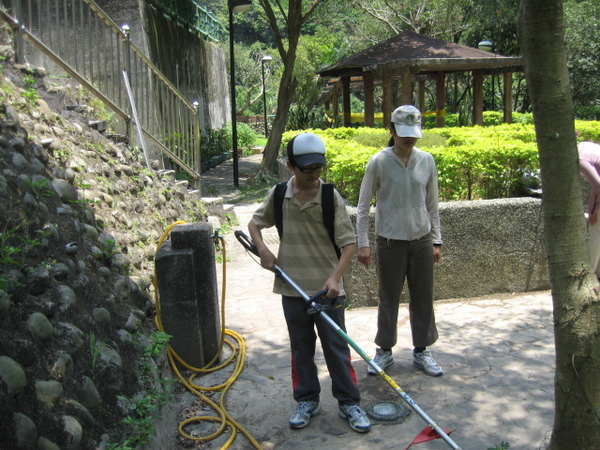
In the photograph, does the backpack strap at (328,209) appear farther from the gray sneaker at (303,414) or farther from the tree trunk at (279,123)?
the tree trunk at (279,123)

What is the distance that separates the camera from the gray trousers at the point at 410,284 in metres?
4.59

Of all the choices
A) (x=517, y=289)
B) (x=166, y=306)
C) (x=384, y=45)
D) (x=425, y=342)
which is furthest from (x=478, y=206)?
(x=384, y=45)

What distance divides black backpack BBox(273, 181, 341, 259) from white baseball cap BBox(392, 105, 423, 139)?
78 cm

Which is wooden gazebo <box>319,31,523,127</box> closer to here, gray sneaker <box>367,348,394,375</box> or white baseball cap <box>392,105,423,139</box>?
white baseball cap <box>392,105,423,139</box>

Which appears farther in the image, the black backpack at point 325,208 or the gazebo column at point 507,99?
the gazebo column at point 507,99

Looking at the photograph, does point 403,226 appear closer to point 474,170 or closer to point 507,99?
point 474,170

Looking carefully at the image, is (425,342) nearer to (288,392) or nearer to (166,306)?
(288,392)

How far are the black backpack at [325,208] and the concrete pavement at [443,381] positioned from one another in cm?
116

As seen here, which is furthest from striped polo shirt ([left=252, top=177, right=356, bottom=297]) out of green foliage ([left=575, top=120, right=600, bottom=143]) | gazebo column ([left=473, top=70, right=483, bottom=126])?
gazebo column ([left=473, top=70, right=483, bottom=126])

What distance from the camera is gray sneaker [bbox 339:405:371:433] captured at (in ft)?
12.9

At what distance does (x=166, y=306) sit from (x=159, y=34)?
11094 millimetres

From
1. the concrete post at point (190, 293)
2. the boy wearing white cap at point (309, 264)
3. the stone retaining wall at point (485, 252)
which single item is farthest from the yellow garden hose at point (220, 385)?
the stone retaining wall at point (485, 252)

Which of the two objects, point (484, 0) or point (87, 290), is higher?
point (484, 0)

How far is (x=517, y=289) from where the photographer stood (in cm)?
661
